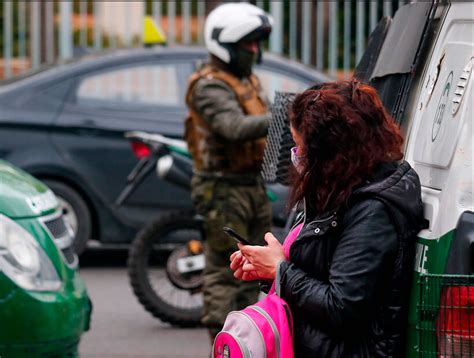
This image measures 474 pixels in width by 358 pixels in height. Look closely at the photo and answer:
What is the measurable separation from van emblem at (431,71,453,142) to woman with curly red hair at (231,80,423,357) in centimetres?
23

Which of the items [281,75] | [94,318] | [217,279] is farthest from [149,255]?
[281,75]

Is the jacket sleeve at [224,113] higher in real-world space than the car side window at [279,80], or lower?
higher

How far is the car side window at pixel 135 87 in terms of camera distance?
33.5ft

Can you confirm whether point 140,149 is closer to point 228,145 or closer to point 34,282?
point 228,145

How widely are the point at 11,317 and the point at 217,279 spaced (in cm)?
211

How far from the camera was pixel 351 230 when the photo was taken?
11.2 ft

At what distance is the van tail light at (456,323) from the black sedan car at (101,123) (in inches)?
264

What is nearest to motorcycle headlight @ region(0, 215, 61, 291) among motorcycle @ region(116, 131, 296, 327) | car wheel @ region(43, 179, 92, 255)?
motorcycle @ region(116, 131, 296, 327)

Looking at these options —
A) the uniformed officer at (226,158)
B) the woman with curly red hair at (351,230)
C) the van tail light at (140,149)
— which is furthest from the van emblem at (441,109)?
the van tail light at (140,149)

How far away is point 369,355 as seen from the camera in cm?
344

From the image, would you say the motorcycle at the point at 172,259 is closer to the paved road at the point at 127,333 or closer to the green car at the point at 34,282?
the paved road at the point at 127,333

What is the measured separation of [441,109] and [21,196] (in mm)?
2109

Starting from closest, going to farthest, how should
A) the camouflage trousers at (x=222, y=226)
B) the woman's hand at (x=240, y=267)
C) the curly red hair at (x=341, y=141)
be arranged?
the curly red hair at (x=341, y=141)
the woman's hand at (x=240, y=267)
the camouflage trousers at (x=222, y=226)

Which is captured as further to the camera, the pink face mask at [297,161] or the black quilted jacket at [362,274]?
the pink face mask at [297,161]
